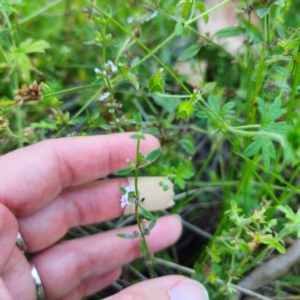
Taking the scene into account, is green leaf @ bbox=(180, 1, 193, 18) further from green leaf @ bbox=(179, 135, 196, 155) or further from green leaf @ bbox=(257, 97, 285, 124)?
green leaf @ bbox=(179, 135, 196, 155)

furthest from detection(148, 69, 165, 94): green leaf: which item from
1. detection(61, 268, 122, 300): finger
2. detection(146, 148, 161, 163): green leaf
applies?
detection(61, 268, 122, 300): finger

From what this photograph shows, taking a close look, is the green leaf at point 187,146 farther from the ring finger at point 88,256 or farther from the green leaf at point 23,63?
the green leaf at point 23,63

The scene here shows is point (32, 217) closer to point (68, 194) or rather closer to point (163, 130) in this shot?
point (68, 194)

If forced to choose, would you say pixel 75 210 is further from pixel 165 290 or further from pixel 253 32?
pixel 253 32

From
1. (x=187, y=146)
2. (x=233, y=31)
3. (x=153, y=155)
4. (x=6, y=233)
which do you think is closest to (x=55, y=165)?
(x=6, y=233)

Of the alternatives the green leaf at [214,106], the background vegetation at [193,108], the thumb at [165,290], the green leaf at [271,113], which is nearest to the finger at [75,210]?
the background vegetation at [193,108]

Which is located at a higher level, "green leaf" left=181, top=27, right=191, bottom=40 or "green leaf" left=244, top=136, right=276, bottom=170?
"green leaf" left=181, top=27, right=191, bottom=40
